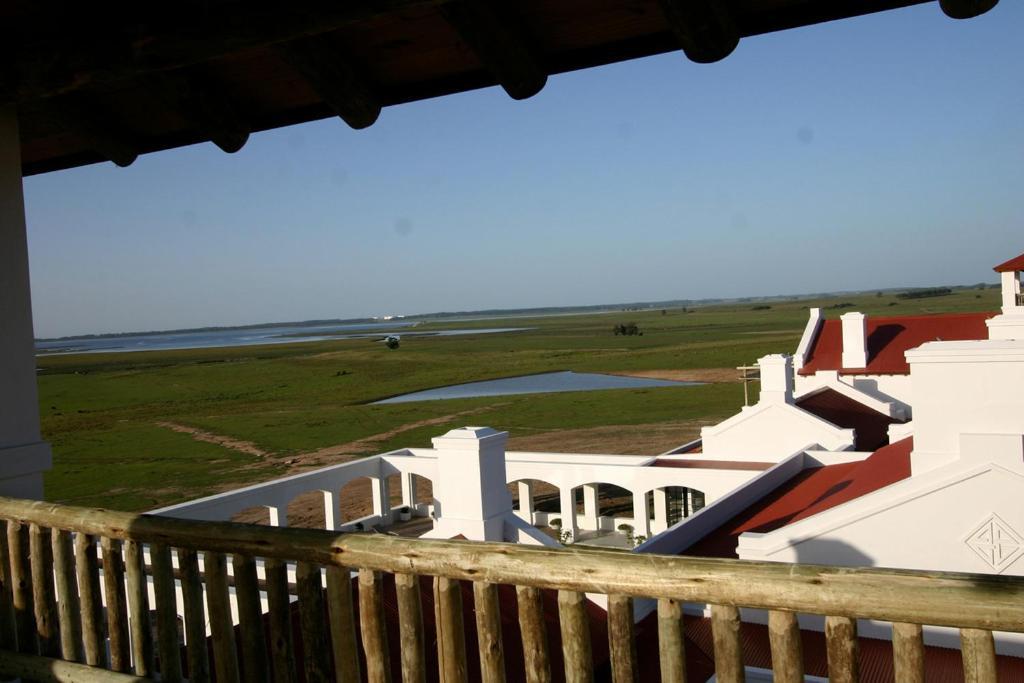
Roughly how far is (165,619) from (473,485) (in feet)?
20.5

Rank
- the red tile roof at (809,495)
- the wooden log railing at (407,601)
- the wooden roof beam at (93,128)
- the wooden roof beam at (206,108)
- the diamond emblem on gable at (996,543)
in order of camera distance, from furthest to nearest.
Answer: the red tile roof at (809,495) → the diamond emblem on gable at (996,543) → the wooden roof beam at (93,128) → the wooden roof beam at (206,108) → the wooden log railing at (407,601)

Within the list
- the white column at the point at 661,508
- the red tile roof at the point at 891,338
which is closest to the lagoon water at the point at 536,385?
the red tile roof at the point at 891,338

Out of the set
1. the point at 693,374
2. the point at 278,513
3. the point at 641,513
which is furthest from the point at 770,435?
the point at 693,374

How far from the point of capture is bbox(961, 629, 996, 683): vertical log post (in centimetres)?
208

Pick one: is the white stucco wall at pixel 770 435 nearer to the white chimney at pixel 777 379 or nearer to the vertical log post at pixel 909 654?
the white chimney at pixel 777 379

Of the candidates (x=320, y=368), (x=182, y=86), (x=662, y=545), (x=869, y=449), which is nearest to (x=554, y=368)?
(x=320, y=368)

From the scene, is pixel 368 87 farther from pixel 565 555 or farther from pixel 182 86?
pixel 565 555

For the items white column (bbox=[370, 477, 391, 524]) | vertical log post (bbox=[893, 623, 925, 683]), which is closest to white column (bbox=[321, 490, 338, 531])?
white column (bbox=[370, 477, 391, 524])

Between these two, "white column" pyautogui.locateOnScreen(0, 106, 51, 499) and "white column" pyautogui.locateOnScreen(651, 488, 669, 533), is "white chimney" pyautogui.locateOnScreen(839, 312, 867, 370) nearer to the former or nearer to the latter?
"white column" pyautogui.locateOnScreen(651, 488, 669, 533)

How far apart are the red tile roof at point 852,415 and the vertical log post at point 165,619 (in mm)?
17101

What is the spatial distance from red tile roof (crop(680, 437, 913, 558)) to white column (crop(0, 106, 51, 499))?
6212mm

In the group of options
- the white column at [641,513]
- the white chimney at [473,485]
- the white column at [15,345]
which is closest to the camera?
the white column at [15,345]

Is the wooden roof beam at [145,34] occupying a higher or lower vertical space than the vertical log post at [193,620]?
higher

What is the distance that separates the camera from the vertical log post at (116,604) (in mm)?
3594
